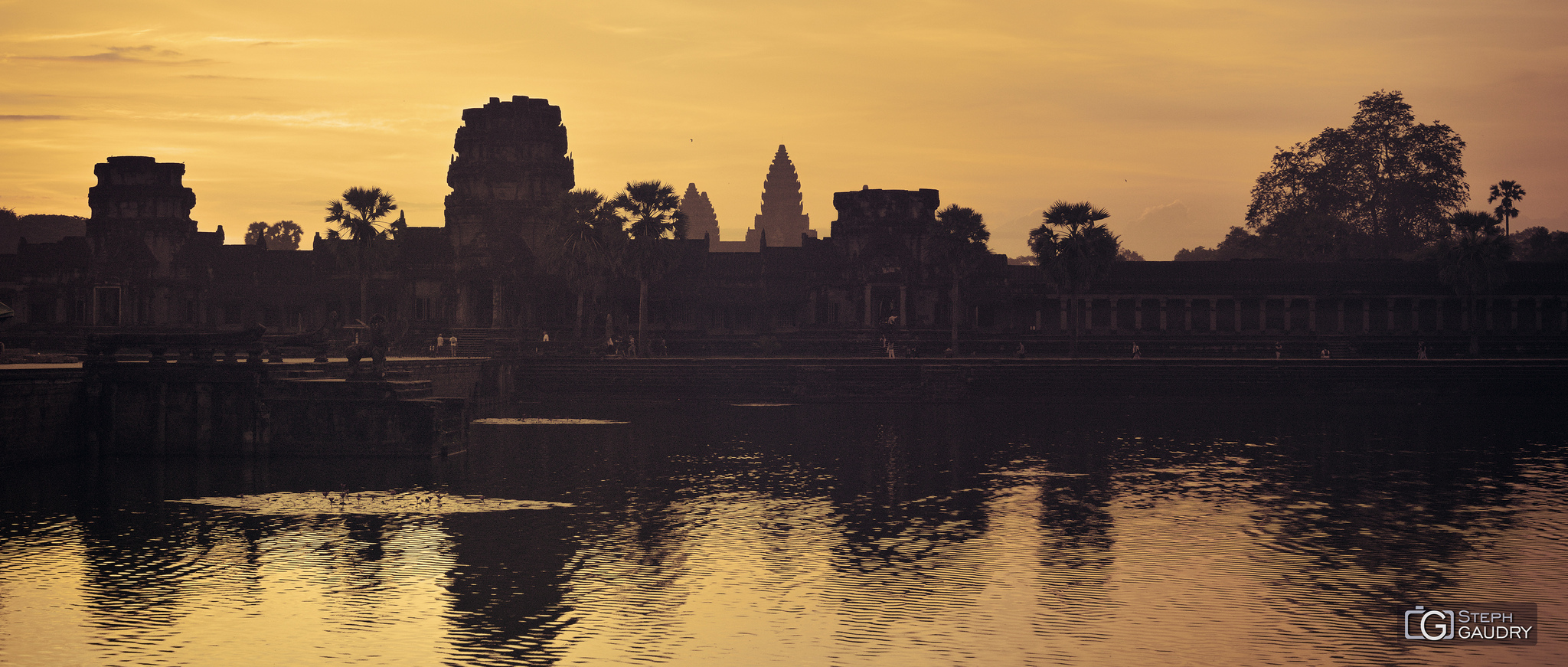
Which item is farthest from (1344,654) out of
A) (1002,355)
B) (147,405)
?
(1002,355)

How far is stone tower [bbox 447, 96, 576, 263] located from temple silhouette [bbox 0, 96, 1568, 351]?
12 cm

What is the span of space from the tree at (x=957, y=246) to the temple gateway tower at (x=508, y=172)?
25231 mm

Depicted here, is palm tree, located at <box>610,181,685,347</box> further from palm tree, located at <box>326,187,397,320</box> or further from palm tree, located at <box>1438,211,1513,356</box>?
palm tree, located at <box>1438,211,1513,356</box>

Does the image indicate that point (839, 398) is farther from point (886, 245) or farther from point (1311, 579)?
point (1311, 579)

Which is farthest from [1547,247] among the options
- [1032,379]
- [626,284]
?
[626,284]

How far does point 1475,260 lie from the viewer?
79.5 meters

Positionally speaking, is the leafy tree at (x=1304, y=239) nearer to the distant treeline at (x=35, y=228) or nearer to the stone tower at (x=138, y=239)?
the stone tower at (x=138, y=239)

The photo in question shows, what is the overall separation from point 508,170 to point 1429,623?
75.8 meters

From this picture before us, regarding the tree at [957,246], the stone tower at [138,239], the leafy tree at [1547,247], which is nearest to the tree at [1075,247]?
the tree at [957,246]

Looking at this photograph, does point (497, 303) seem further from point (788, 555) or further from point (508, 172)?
point (788, 555)

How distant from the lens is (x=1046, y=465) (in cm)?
3841

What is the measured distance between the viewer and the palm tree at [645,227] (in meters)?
74.9

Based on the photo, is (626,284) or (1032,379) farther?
(626,284)

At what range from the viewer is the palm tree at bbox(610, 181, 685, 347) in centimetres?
7488
